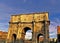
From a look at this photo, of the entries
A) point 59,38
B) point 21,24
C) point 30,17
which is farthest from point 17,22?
point 59,38

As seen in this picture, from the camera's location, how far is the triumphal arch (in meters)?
23.6

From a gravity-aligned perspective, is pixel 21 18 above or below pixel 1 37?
above

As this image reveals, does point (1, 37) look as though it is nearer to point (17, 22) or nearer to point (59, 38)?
point (17, 22)

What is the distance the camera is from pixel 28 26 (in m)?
24.9

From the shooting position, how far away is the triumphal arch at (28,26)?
77.6 feet

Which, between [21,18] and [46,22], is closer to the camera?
[46,22]

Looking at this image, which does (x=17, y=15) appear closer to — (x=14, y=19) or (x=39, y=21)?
(x=14, y=19)

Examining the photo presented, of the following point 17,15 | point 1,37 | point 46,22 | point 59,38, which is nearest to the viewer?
point 46,22

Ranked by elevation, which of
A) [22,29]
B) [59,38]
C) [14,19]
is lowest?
[59,38]

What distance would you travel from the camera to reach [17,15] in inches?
1059

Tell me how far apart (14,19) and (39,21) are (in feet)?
18.6

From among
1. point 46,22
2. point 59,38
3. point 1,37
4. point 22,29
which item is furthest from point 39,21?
point 1,37

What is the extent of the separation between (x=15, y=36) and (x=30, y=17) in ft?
17.4

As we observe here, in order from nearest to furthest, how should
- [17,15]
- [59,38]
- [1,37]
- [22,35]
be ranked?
[22,35] < [17,15] < [59,38] < [1,37]
